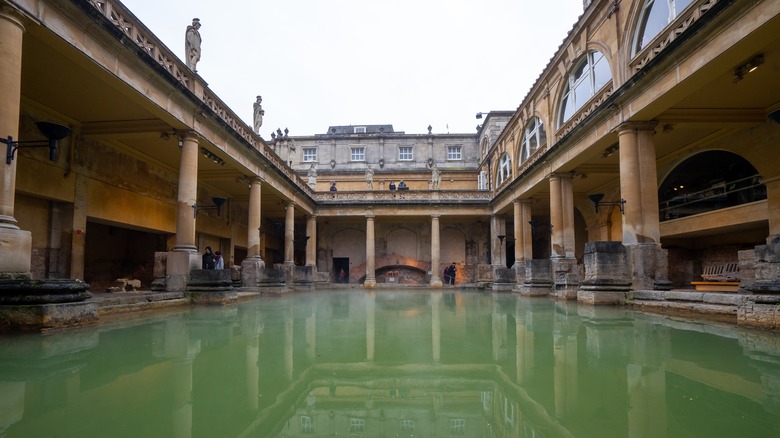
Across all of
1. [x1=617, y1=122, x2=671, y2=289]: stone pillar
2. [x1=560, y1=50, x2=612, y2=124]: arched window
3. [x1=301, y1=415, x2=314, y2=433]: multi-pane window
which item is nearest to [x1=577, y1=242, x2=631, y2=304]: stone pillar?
[x1=617, y1=122, x2=671, y2=289]: stone pillar

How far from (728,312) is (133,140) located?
16.2 m

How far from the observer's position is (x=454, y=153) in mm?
36812

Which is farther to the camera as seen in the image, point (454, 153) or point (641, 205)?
point (454, 153)

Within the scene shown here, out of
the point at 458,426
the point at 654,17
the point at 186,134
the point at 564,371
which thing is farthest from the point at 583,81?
the point at 458,426

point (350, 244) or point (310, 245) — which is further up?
point (350, 244)

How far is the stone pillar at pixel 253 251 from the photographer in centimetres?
1630

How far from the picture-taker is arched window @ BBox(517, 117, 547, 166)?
20734 millimetres

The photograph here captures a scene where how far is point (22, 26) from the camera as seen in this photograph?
21.6 feet

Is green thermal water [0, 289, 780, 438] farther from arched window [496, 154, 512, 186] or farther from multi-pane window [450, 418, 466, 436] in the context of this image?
arched window [496, 154, 512, 186]

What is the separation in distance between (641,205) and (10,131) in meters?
13.2

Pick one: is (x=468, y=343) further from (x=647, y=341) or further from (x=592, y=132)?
(x=592, y=132)

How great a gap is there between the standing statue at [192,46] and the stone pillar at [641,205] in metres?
12.3

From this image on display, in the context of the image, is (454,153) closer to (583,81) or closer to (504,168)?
(504,168)

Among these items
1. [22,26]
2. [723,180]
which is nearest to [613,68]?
[723,180]
